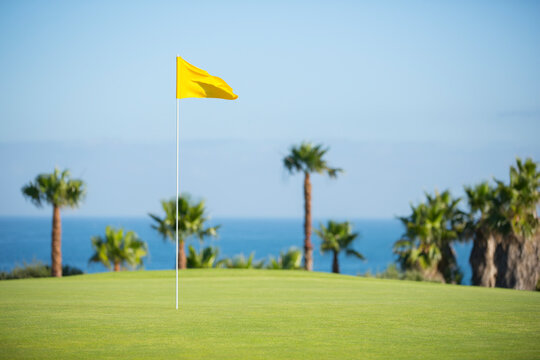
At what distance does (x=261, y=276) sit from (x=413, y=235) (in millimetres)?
13172

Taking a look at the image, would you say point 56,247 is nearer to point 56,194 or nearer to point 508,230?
point 56,194

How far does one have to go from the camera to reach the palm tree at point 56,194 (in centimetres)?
3100

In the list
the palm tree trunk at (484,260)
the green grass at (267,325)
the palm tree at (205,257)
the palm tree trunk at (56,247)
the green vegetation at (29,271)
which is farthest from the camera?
the palm tree at (205,257)

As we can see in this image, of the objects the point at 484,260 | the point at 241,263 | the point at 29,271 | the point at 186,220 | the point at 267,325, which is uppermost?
the point at 186,220

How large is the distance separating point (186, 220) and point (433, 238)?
1307cm

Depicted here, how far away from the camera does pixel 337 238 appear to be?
36062 millimetres

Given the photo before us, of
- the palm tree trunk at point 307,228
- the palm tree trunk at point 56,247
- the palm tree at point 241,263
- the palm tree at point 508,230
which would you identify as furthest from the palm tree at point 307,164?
the palm tree trunk at point 56,247

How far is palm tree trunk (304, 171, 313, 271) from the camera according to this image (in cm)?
3578

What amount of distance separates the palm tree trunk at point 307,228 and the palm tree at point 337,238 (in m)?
0.64

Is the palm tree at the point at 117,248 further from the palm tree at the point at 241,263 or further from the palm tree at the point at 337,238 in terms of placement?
the palm tree at the point at 337,238

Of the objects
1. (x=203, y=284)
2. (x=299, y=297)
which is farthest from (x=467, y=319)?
(x=203, y=284)

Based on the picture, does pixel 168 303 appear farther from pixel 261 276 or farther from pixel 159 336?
pixel 261 276

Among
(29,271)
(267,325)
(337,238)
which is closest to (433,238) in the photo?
(337,238)

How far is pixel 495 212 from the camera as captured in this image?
31.5 meters
